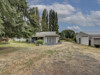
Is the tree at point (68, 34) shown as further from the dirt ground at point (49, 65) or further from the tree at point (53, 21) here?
the dirt ground at point (49, 65)

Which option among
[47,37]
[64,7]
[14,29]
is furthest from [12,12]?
[47,37]

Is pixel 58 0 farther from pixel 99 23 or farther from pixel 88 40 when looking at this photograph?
pixel 99 23

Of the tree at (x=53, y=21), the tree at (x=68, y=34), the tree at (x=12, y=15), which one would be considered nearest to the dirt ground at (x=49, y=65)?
the tree at (x=12, y=15)

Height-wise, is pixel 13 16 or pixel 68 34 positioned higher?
pixel 13 16

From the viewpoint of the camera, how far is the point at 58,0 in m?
15.8

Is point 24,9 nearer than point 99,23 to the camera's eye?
Yes

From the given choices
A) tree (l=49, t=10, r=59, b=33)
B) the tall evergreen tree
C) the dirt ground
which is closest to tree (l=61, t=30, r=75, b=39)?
tree (l=49, t=10, r=59, b=33)

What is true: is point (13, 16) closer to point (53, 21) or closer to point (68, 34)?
point (68, 34)

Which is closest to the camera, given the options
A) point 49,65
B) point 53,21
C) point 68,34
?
point 49,65

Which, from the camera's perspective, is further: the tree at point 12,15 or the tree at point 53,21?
the tree at point 53,21

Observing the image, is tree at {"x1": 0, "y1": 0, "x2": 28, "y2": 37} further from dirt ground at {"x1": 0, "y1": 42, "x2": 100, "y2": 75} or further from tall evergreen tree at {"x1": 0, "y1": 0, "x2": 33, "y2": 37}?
dirt ground at {"x1": 0, "y1": 42, "x2": 100, "y2": 75}

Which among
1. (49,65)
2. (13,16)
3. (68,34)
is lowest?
(49,65)

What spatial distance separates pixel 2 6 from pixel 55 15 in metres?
37.4

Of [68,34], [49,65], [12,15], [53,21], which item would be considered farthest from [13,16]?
[53,21]
